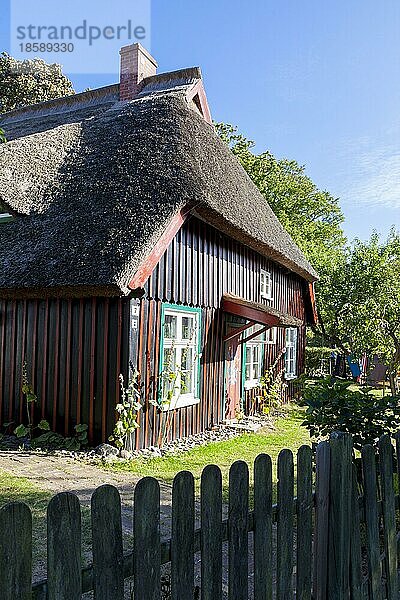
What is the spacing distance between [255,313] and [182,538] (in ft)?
26.4

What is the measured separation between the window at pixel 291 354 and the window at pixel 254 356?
1.69 metres

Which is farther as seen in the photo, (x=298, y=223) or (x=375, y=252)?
(x=298, y=223)

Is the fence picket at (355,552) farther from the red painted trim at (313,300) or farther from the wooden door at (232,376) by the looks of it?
the red painted trim at (313,300)

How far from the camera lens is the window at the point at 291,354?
15.4m

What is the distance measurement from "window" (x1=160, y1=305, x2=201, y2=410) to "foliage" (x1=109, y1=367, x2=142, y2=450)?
754 mm

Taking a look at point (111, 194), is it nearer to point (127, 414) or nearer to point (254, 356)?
point (127, 414)

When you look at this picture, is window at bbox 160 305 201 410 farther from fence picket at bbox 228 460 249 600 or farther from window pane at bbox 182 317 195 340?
fence picket at bbox 228 460 249 600

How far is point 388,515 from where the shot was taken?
10.8 feet

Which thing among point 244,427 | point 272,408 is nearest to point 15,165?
point 244,427

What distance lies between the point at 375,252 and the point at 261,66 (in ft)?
30.9

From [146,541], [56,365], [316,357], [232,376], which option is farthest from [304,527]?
[316,357]

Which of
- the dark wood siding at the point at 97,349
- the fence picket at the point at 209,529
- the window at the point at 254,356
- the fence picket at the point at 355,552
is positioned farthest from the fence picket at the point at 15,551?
the window at the point at 254,356

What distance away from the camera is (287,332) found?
611 inches

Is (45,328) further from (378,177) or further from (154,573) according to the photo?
(378,177)
